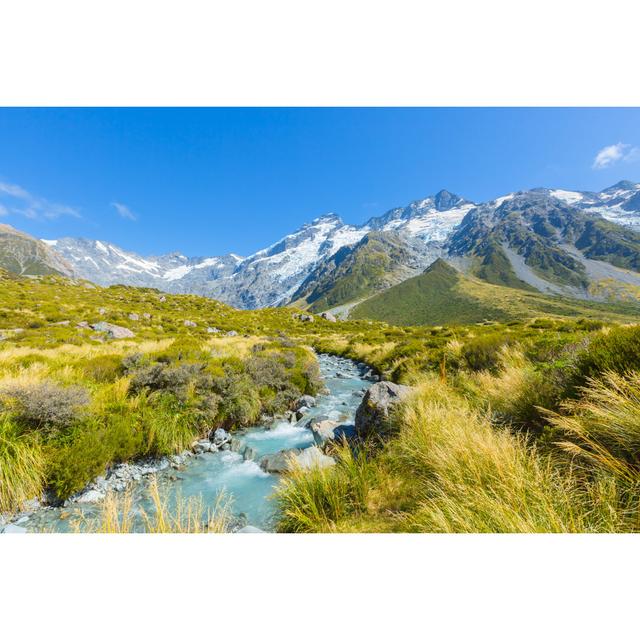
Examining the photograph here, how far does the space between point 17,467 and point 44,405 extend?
40.0 inches

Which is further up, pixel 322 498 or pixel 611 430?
pixel 611 430

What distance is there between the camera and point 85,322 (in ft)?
72.5

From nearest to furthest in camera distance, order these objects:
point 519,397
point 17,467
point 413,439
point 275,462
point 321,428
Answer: point 413,439 < point 17,467 < point 519,397 < point 275,462 < point 321,428

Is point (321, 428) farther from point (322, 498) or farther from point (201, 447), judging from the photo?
point (322, 498)

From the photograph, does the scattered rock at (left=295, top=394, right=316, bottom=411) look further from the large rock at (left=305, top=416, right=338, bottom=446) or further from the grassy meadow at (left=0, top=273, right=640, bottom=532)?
the large rock at (left=305, top=416, right=338, bottom=446)

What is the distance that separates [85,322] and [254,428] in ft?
67.8

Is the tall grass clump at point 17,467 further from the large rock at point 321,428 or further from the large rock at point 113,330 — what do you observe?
the large rock at point 113,330

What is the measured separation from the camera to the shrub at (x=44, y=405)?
5246 mm

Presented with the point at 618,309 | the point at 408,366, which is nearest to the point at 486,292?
the point at 618,309

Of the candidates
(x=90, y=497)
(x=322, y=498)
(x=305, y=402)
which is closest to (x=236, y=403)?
(x=305, y=402)

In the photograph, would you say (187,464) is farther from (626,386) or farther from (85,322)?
(85,322)

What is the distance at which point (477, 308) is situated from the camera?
151250mm

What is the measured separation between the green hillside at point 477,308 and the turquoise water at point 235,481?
141 meters

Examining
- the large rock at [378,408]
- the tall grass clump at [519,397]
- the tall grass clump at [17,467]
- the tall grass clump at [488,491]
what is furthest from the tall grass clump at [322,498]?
the tall grass clump at [17,467]
